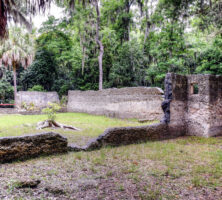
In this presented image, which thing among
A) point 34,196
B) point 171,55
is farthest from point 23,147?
point 171,55

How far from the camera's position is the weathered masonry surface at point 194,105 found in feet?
24.0

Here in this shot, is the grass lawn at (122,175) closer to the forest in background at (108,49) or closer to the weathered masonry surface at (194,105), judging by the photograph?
the weathered masonry surface at (194,105)

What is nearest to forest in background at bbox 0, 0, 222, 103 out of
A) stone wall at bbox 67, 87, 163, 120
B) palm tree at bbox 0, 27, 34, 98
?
palm tree at bbox 0, 27, 34, 98

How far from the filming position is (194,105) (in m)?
7.70

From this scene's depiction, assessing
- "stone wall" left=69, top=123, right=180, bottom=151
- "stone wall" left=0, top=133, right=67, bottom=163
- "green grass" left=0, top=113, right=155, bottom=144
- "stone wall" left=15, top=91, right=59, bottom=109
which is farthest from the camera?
"stone wall" left=15, top=91, right=59, bottom=109

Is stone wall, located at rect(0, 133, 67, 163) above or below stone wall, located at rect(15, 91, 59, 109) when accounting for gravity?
below

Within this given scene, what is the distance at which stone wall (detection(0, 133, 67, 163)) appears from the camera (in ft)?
14.9

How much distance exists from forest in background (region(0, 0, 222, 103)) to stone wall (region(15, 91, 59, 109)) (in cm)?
181

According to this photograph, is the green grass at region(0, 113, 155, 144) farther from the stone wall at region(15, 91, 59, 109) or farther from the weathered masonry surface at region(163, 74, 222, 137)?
the stone wall at region(15, 91, 59, 109)

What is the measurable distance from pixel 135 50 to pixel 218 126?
1233 cm

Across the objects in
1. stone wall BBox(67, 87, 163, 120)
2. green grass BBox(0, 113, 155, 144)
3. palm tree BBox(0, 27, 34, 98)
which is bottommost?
green grass BBox(0, 113, 155, 144)

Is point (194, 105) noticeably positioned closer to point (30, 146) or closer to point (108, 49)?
point (30, 146)

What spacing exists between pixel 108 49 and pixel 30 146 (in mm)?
17629

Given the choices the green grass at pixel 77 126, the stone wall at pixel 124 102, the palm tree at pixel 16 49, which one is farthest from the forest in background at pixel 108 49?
the green grass at pixel 77 126
